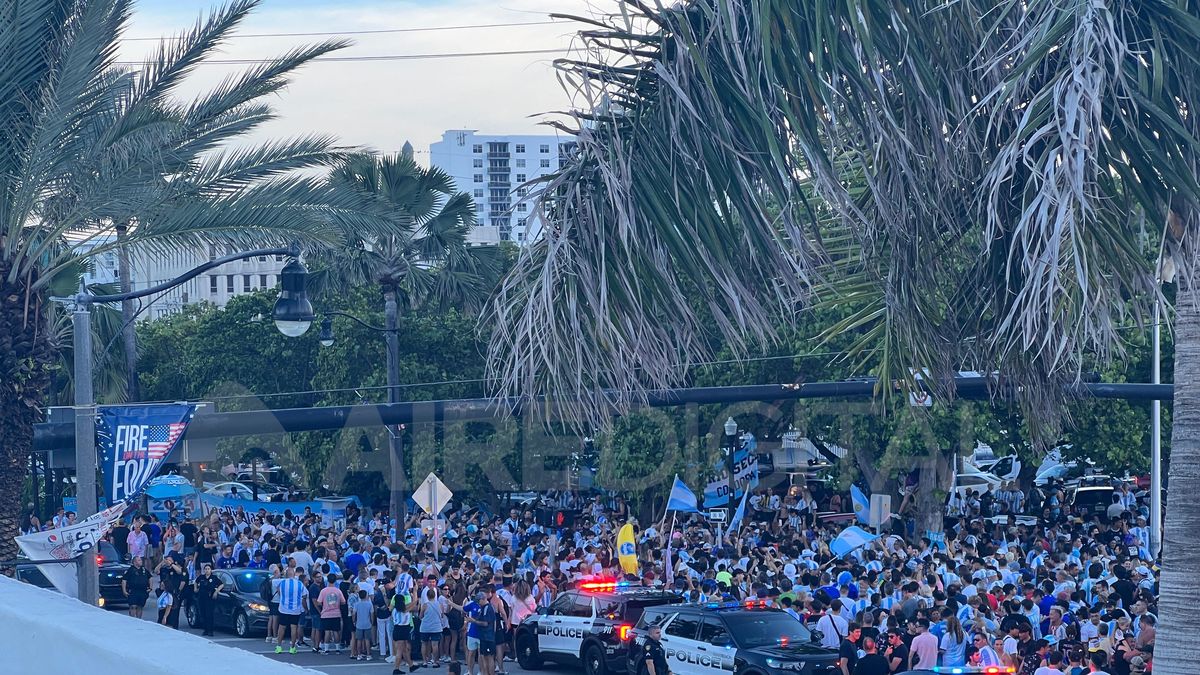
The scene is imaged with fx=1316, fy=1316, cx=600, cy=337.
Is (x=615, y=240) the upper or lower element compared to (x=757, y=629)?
upper

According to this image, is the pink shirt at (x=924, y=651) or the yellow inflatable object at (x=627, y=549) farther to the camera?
the yellow inflatable object at (x=627, y=549)

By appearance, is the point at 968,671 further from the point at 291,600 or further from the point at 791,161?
the point at 291,600

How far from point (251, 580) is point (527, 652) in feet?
19.3

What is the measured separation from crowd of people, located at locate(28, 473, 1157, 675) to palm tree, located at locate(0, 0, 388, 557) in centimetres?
742

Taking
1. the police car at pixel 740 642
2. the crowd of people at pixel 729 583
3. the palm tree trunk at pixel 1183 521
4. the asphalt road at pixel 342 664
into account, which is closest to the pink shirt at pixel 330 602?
the crowd of people at pixel 729 583

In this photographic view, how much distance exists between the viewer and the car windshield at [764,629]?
16594 mm

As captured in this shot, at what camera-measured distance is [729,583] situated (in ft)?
70.4

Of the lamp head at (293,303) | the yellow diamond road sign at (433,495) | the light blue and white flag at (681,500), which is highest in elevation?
the lamp head at (293,303)

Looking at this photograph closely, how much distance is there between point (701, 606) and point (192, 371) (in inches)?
1433

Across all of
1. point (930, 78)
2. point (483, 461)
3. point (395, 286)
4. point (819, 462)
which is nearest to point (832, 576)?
point (395, 286)

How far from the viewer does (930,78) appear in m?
6.14

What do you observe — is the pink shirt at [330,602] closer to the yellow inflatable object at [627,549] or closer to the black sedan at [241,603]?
the black sedan at [241,603]

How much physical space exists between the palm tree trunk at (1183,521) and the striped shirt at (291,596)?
17.3 metres

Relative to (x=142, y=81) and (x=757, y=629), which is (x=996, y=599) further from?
(x=142, y=81)
